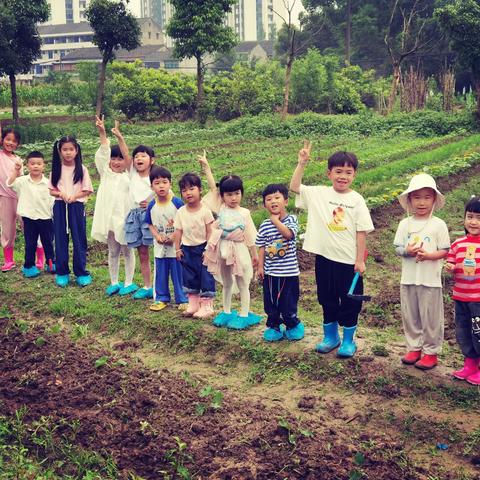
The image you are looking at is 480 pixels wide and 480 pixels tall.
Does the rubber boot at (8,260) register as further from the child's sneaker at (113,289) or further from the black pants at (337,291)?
the black pants at (337,291)

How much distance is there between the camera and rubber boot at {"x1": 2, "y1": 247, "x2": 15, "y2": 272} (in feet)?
31.5

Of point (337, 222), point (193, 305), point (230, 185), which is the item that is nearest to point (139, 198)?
point (193, 305)

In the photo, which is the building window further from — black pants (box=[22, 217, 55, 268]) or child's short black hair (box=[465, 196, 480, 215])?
child's short black hair (box=[465, 196, 480, 215])

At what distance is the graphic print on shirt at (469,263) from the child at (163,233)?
9.81ft

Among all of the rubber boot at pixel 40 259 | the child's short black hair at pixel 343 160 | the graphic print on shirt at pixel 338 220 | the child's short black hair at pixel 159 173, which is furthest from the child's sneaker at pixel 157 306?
the child's short black hair at pixel 343 160

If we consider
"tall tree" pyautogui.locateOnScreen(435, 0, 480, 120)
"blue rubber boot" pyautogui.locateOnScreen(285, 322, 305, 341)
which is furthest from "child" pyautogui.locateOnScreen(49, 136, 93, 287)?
"tall tree" pyautogui.locateOnScreen(435, 0, 480, 120)

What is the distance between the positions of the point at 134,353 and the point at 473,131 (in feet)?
67.8

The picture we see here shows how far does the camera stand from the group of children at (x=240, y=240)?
5863 mm

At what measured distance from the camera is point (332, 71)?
3762 cm

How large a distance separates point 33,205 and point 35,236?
394 millimetres

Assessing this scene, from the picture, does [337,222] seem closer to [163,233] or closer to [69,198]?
[163,233]

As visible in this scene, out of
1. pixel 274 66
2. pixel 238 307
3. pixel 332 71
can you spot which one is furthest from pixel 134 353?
pixel 274 66

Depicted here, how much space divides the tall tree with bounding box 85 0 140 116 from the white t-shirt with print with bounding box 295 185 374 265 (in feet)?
77.5

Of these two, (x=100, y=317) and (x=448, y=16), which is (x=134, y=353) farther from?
(x=448, y=16)
